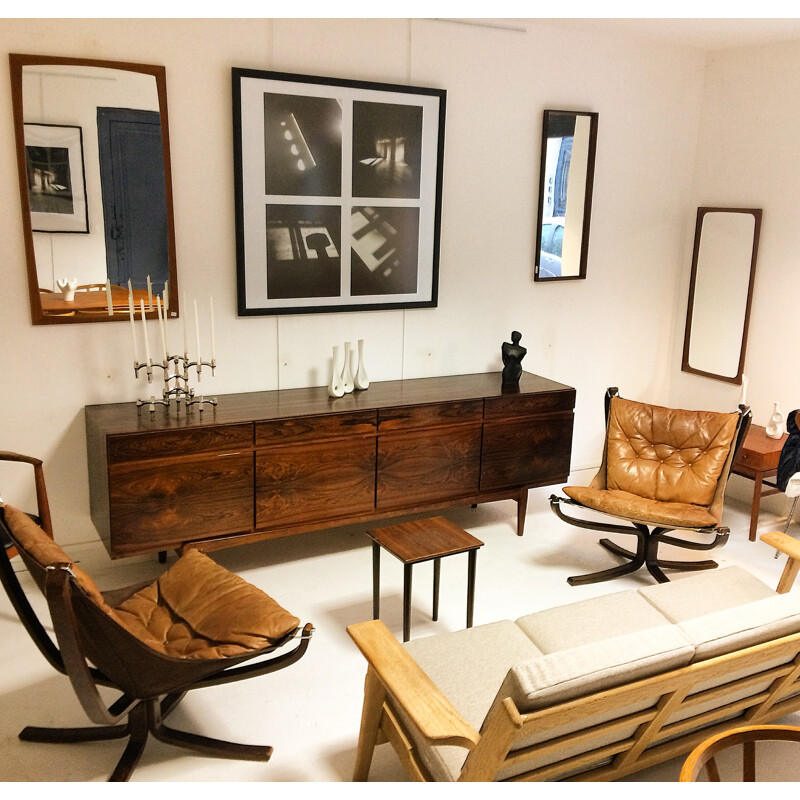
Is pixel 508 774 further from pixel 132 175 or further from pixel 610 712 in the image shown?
pixel 132 175

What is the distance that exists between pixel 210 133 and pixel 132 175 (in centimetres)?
40

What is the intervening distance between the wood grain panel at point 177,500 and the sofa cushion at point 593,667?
1895 mm

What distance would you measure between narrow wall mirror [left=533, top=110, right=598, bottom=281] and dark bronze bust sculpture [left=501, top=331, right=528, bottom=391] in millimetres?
535

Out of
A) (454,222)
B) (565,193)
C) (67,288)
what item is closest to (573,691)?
(67,288)

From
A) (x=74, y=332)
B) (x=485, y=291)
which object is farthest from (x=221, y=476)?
(x=485, y=291)

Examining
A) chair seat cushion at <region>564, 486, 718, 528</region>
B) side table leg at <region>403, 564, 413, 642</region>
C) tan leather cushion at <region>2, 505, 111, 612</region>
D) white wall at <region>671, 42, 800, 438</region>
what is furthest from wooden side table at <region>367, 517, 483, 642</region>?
white wall at <region>671, 42, 800, 438</region>

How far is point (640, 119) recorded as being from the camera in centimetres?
465

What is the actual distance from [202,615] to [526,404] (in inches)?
83.2

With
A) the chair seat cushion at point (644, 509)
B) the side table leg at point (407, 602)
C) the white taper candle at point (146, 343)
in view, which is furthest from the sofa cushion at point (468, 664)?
the white taper candle at point (146, 343)

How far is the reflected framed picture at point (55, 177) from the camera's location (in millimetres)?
3268

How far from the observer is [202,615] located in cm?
253

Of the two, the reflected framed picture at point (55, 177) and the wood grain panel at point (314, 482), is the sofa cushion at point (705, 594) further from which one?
the reflected framed picture at point (55, 177)

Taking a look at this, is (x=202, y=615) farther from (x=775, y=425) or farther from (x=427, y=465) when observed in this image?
(x=775, y=425)

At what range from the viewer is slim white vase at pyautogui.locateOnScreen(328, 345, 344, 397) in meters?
3.86
